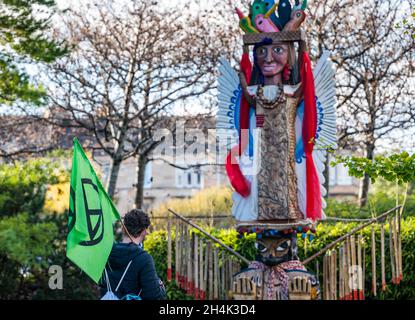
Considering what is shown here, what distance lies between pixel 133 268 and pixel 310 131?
5.89 m

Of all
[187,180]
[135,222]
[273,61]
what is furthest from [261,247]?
[187,180]

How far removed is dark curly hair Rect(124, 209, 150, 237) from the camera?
23.6ft

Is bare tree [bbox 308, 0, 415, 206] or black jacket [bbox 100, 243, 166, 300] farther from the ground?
bare tree [bbox 308, 0, 415, 206]

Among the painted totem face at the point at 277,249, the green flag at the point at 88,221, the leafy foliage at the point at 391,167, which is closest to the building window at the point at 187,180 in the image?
the painted totem face at the point at 277,249

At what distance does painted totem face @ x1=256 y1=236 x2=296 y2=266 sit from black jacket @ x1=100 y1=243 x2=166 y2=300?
5322 mm

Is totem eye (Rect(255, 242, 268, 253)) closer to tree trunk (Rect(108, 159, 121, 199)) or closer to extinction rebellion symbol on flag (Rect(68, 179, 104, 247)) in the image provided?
extinction rebellion symbol on flag (Rect(68, 179, 104, 247))

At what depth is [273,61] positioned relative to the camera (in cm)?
1251

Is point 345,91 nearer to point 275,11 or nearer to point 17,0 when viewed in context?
point 275,11

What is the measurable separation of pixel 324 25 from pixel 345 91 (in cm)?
185

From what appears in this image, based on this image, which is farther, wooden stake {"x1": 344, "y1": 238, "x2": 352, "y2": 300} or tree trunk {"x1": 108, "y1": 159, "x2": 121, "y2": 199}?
tree trunk {"x1": 108, "y1": 159, "x2": 121, "y2": 199}

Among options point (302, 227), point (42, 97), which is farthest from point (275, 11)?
point (42, 97)

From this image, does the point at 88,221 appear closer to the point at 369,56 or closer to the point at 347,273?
the point at 347,273

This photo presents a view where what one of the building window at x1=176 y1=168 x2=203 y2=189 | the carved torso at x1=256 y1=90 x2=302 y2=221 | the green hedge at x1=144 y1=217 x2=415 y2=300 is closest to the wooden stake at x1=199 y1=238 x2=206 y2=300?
the green hedge at x1=144 y1=217 x2=415 y2=300

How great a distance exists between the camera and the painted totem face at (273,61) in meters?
12.5
